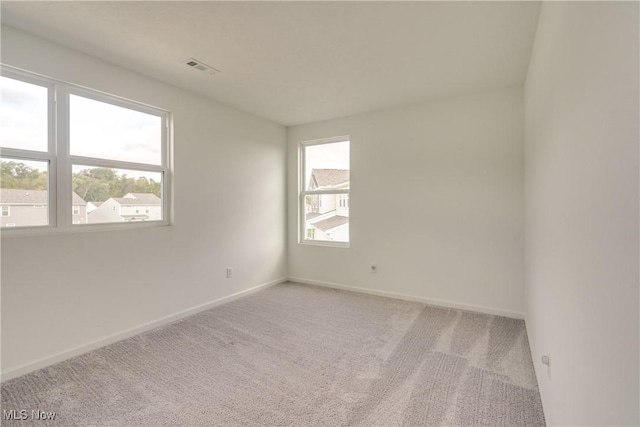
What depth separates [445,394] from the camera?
1864 mm

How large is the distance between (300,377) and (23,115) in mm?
2869

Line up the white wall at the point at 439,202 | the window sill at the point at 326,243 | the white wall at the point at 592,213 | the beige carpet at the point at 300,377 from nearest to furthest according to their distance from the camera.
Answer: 1. the white wall at the point at 592,213
2. the beige carpet at the point at 300,377
3. the white wall at the point at 439,202
4. the window sill at the point at 326,243

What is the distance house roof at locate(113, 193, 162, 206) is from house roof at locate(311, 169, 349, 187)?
2.31m

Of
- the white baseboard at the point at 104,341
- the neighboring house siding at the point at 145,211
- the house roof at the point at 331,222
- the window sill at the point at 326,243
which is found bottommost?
the white baseboard at the point at 104,341

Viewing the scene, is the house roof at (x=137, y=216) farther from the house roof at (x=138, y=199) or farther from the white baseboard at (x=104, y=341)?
the white baseboard at (x=104, y=341)

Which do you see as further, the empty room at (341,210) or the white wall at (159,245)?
the white wall at (159,245)

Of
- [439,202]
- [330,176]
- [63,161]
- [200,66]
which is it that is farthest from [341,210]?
[63,161]

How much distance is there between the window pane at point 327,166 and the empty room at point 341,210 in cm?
9

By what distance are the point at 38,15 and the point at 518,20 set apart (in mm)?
Answer: 3334

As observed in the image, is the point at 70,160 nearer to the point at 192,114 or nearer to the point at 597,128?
the point at 192,114

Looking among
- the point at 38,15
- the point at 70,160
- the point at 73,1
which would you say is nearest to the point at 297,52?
the point at 73,1

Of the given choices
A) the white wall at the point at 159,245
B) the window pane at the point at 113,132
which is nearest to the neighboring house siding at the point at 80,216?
the white wall at the point at 159,245

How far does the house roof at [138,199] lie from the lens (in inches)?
108

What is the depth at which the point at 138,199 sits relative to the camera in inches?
112
